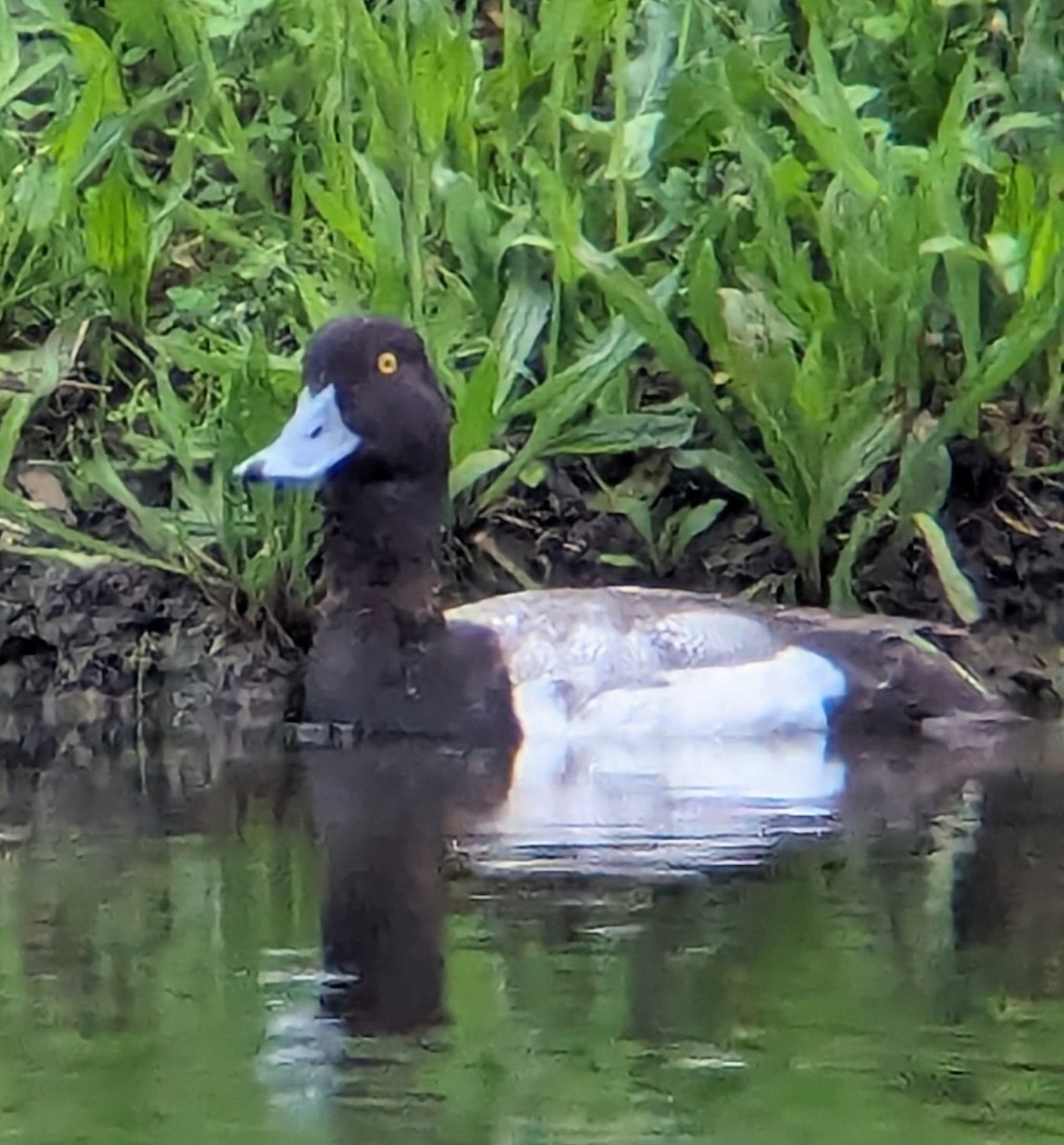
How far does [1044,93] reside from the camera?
29.5 ft

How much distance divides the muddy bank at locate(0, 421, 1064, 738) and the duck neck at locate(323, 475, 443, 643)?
0.77 feet

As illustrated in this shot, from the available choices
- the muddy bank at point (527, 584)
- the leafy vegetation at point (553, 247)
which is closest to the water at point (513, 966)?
the muddy bank at point (527, 584)

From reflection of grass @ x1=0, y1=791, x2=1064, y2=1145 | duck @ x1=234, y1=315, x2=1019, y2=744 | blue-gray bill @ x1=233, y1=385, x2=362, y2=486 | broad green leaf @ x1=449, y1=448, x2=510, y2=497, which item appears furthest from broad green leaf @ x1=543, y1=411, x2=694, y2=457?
reflection of grass @ x1=0, y1=791, x2=1064, y2=1145

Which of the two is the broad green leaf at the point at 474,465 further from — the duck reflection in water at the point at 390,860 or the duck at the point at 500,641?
the duck reflection in water at the point at 390,860

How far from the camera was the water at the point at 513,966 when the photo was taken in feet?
14.6

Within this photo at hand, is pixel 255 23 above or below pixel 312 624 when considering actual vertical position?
above

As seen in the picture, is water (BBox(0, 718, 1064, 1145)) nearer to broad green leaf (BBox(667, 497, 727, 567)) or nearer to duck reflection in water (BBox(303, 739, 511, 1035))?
duck reflection in water (BBox(303, 739, 511, 1035))

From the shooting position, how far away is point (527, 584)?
834 cm

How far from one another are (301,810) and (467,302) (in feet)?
6.95

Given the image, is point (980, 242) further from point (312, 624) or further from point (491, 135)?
point (312, 624)

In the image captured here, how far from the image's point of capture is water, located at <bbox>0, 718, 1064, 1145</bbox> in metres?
4.45

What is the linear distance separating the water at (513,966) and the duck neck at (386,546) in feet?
3.01

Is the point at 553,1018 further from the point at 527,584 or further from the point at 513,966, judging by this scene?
the point at 527,584

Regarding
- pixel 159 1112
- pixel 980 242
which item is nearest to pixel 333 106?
pixel 980 242
